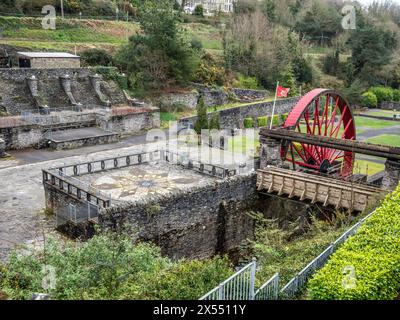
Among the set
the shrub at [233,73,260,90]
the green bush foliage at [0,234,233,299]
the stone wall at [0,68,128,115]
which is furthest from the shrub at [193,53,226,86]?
the green bush foliage at [0,234,233,299]

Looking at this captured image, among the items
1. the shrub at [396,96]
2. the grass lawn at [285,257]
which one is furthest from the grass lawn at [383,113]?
the grass lawn at [285,257]

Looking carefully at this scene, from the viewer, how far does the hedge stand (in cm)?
817

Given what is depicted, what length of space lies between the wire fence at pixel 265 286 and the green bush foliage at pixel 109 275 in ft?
2.24

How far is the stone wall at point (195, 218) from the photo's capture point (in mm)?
15500

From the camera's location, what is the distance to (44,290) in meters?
8.84

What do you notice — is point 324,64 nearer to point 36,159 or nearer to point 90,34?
point 90,34

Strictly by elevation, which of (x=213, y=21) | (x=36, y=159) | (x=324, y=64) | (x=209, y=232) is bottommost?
(x=209, y=232)

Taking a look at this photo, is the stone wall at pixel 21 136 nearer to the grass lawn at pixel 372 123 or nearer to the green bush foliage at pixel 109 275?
the green bush foliage at pixel 109 275

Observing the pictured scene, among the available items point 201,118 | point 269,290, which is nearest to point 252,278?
point 269,290

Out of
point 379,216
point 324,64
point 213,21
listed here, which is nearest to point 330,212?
point 379,216

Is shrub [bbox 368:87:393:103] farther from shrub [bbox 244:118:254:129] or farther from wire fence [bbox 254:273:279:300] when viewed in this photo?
wire fence [bbox 254:273:279:300]

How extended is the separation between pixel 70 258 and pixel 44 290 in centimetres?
125

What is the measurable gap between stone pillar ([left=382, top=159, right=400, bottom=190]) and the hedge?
23.8 ft

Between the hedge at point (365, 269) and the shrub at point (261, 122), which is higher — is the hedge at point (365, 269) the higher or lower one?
the higher one
